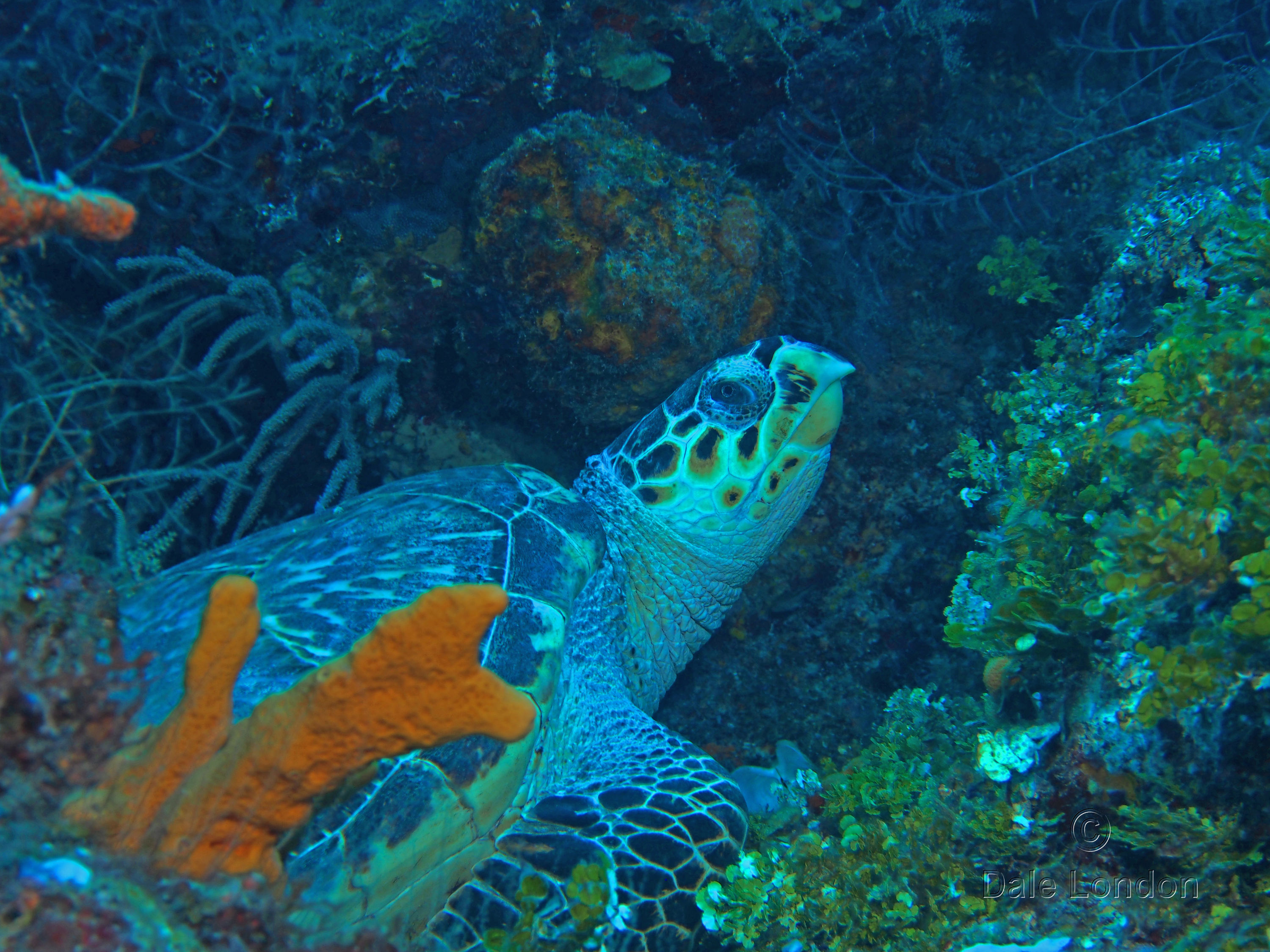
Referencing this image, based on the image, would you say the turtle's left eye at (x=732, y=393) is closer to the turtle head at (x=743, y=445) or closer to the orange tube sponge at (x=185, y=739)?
the turtle head at (x=743, y=445)

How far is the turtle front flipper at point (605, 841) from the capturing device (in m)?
1.41

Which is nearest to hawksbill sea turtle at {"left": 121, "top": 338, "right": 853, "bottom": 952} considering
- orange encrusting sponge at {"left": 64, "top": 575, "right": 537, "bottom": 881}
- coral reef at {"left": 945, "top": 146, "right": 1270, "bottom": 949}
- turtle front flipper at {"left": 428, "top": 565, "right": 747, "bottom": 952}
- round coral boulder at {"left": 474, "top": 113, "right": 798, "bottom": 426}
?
turtle front flipper at {"left": 428, "top": 565, "right": 747, "bottom": 952}

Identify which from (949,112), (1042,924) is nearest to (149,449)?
(1042,924)

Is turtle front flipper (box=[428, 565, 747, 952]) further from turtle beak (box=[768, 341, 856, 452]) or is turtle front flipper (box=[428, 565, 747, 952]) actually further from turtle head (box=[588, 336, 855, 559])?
turtle beak (box=[768, 341, 856, 452])

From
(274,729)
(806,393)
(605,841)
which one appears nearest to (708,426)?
(806,393)

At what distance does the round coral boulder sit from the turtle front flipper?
1086mm

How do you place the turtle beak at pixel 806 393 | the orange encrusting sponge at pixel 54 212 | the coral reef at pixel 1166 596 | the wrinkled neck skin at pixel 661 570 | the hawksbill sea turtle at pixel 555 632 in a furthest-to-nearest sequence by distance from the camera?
the wrinkled neck skin at pixel 661 570, the turtle beak at pixel 806 393, the hawksbill sea turtle at pixel 555 632, the coral reef at pixel 1166 596, the orange encrusting sponge at pixel 54 212

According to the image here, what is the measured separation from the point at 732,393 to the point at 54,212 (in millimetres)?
1738

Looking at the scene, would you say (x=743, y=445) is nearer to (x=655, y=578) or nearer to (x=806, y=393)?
(x=806, y=393)

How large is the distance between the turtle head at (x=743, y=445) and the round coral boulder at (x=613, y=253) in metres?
0.23

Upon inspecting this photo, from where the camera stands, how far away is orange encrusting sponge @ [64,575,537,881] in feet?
2.48

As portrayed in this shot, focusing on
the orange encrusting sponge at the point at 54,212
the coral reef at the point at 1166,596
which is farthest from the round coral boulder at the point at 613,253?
the orange encrusting sponge at the point at 54,212

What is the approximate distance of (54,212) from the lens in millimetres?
751

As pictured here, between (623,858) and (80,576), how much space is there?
129 cm
